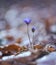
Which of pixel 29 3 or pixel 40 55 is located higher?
pixel 29 3

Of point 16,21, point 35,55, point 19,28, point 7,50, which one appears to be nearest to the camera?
point 35,55

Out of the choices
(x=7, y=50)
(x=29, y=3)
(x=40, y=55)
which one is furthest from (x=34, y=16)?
(x=40, y=55)

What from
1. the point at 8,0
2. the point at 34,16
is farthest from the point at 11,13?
the point at 8,0

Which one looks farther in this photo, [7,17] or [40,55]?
[7,17]

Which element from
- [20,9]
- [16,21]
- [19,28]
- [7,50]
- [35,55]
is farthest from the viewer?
[20,9]

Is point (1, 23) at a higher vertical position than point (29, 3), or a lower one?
lower

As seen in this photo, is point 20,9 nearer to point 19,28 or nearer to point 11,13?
Answer: point 11,13

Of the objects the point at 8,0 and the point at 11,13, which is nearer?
the point at 11,13

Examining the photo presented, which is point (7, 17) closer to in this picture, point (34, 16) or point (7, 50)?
point (34, 16)

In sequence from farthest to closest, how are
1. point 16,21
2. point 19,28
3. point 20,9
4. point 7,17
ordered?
point 20,9 < point 7,17 < point 16,21 < point 19,28
